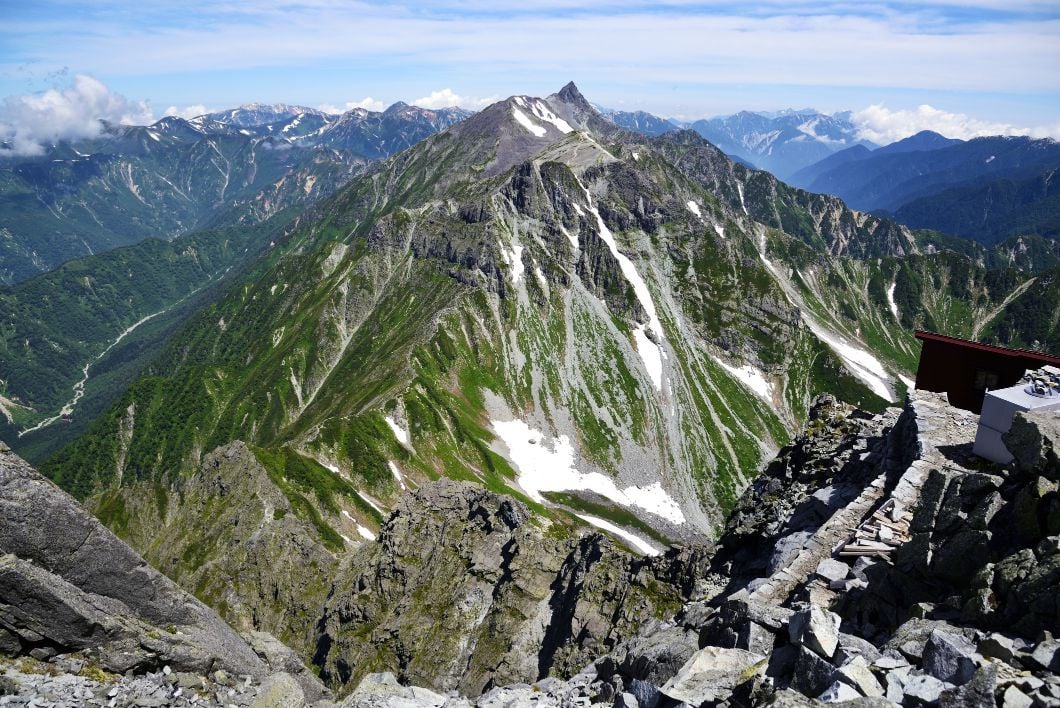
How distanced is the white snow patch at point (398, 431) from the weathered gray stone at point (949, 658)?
159m

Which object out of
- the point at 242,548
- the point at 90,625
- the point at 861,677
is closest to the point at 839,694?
the point at 861,677

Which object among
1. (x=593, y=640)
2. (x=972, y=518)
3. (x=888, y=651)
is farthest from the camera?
(x=593, y=640)

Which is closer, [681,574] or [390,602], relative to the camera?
[681,574]

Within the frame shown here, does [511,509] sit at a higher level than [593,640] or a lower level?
lower

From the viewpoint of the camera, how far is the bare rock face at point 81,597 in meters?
21.4

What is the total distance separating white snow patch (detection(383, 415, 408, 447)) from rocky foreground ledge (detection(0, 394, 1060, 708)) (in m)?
137

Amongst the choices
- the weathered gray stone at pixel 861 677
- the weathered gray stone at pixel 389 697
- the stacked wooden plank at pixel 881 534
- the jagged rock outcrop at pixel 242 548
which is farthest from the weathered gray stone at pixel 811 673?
the jagged rock outcrop at pixel 242 548

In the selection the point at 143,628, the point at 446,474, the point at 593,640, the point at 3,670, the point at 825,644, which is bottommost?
the point at 446,474

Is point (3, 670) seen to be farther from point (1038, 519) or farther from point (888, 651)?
point (1038, 519)

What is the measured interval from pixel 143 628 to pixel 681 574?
41.6 meters

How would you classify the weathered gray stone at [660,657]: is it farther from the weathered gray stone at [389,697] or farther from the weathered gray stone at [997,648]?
the weathered gray stone at [997,648]

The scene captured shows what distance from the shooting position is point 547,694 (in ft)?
91.8

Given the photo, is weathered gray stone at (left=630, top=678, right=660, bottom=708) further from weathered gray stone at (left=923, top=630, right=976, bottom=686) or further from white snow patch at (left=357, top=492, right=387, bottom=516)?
white snow patch at (left=357, top=492, right=387, bottom=516)

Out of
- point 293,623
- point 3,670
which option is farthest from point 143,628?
point 293,623
